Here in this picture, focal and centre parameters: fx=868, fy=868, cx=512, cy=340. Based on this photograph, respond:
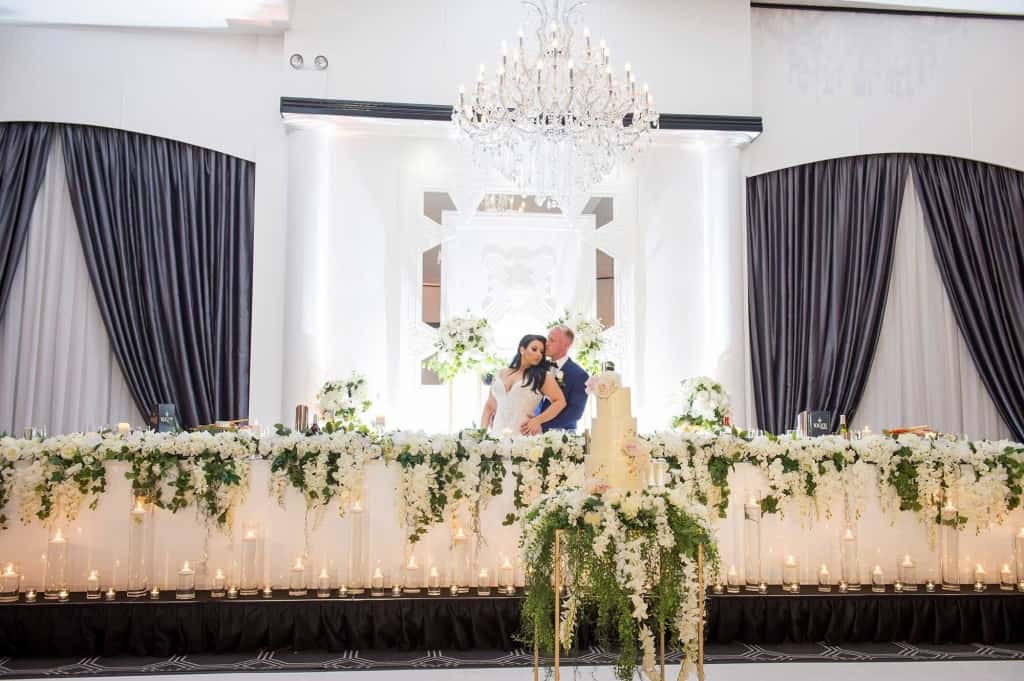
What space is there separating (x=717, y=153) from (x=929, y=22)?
291cm

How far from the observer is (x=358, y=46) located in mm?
8742

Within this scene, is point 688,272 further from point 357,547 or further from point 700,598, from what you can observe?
point 700,598

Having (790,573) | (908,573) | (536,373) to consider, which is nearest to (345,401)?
(536,373)

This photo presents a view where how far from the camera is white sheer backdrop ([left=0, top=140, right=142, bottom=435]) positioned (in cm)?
836

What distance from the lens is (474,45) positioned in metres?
8.91

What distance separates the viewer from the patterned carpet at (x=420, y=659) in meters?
4.29

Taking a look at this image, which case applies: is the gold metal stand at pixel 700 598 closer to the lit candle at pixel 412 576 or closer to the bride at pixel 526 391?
the lit candle at pixel 412 576

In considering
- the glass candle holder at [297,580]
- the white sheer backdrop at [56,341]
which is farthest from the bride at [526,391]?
the white sheer backdrop at [56,341]

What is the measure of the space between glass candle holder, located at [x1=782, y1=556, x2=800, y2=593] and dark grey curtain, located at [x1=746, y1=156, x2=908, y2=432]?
13.1 feet

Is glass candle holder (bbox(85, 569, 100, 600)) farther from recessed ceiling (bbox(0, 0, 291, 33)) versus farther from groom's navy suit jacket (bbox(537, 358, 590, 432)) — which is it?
recessed ceiling (bbox(0, 0, 291, 33))

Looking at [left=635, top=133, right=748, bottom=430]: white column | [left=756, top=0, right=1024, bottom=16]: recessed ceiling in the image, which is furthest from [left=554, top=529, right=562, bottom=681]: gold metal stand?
[left=756, top=0, right=1024, bottom=16]: recessed ceiling

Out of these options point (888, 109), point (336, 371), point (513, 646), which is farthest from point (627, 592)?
point (888, 109)

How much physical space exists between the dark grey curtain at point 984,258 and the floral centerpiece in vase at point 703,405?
3024 millimetres

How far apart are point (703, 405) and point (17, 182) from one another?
6947 mm
